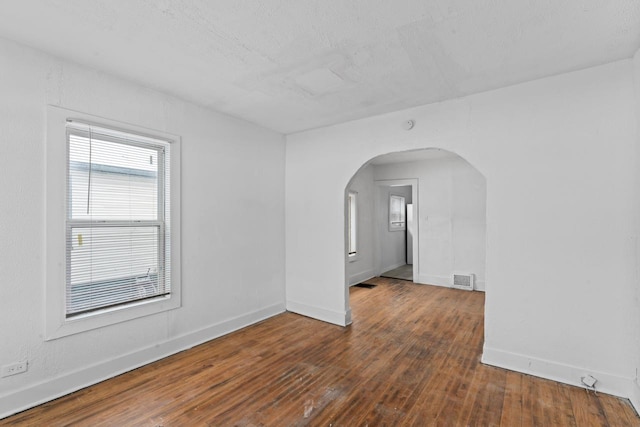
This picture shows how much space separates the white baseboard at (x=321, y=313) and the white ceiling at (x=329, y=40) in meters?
2.76

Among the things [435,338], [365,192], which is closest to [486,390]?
[435,338]

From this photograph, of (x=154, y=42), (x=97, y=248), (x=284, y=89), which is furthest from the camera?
(x=284, y=89)

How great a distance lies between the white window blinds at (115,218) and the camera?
2584mm

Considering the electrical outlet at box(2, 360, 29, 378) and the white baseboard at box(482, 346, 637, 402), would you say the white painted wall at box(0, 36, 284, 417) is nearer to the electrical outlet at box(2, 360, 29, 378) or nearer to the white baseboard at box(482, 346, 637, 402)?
the electrical outlet at box(2, 360, 29, 378)

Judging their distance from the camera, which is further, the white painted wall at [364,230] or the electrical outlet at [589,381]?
the white painted wall at [364,230]

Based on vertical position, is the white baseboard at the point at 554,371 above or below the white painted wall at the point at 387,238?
below

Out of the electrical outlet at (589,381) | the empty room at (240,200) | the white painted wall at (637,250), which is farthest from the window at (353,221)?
the white painted wall at (637,250)

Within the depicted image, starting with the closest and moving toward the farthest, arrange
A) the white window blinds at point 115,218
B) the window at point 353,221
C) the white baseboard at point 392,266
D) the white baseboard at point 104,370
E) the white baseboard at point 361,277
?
the white baseboard at point 104,370 → the white window blinds at point 115,218 → the white baseboard at point 361,277 → the window at point 353,221 → the white baseboard at point 392,266

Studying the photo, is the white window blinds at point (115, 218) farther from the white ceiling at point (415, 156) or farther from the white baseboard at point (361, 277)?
the white ceiling at point (415, 156)

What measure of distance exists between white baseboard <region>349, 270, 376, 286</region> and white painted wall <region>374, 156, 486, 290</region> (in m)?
1.07

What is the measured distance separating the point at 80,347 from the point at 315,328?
2.42m

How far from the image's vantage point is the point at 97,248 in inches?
107

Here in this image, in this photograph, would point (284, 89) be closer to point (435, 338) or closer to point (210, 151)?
point (210, 151)

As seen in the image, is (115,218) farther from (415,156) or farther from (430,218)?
(430,218)
